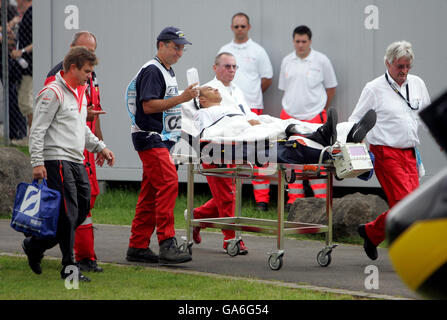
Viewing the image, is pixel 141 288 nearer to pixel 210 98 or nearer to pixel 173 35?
pixel 173 35

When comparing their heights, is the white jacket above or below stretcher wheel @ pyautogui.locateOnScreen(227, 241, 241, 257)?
above

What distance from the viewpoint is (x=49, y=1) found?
1419 cm

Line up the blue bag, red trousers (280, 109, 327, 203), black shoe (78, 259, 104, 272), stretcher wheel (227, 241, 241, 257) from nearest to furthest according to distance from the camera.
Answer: the blue bag < black shoe (78, 259, 104, 272) < stretcher wheel (227, 241, 241, 257) < red trousers (280, 109, 327, 203)

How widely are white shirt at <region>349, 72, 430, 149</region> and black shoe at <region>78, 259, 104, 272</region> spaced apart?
2.73 m

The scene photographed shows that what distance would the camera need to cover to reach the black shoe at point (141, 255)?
789 cm

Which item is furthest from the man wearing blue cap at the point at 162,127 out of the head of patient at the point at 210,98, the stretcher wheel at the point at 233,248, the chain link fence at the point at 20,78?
the chain link fence at the point at 20,78

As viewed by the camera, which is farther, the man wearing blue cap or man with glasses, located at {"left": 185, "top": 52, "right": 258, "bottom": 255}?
man with glasses, located at {"left": 185, "top": 52, "right": 258, "bottom": 255}

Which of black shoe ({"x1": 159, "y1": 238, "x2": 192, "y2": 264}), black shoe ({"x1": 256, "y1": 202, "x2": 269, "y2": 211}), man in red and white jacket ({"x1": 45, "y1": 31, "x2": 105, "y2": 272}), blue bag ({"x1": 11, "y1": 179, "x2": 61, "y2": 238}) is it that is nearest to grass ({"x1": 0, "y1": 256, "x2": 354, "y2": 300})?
man in red and white jacket ({"x1": 45, "y1": 31, "x2": 105, "y2": 272})

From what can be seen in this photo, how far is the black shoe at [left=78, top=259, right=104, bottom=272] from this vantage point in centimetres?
721

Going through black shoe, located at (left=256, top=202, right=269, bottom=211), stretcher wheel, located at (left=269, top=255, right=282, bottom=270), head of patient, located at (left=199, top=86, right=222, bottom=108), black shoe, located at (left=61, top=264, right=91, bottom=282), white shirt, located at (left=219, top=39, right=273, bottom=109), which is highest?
white shirt, located at (left=219, top=39, right=273, bottom=109)

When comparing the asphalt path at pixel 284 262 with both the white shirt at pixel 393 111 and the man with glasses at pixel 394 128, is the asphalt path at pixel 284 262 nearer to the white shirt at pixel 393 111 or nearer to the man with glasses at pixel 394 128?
the man with glasses at pixel 394 128

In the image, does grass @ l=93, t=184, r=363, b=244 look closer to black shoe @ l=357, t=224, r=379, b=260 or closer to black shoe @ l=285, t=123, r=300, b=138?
black shoe @ l=357, t=224, r=379, b=260
